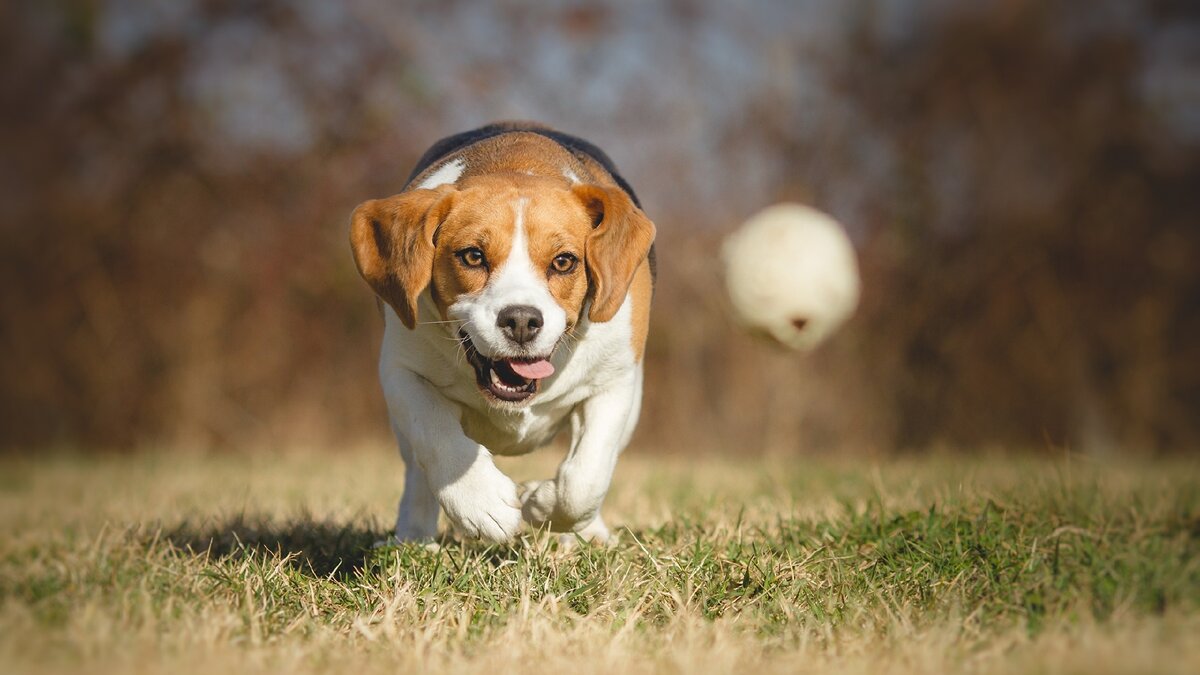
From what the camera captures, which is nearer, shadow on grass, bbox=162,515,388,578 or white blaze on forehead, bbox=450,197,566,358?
white blaze on forehead, bbox=450,197,566,358

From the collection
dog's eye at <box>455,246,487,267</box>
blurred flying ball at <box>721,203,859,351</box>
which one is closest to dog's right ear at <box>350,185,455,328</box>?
dog's eye at <box>455,246,487,267</box>

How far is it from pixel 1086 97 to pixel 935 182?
183 cm

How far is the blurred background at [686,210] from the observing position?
11.2m

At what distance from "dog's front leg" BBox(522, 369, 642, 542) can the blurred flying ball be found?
1.41 meters

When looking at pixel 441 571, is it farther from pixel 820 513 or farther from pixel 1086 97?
pixel 1086 97

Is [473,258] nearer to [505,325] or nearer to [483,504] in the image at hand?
[505,325]

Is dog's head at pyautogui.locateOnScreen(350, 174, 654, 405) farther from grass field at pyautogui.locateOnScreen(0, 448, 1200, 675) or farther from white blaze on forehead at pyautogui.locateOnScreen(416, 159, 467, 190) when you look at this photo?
grass field at pyautogui.locateOnScreen(0, 448, 1200, 675)

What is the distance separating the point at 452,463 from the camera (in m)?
3.62

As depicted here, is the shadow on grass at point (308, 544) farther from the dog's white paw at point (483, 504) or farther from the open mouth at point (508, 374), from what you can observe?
the open mouth at point (508, 374)

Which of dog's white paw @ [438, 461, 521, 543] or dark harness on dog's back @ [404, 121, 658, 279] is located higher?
dark harness on dog's back @ [404, 121, 658, 279]

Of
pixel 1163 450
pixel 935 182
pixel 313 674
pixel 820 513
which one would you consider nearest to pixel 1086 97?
pixel 935 182

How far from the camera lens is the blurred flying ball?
5363 mm

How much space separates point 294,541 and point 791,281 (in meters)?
2.55

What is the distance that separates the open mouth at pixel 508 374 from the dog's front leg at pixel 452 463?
0.61 feet
